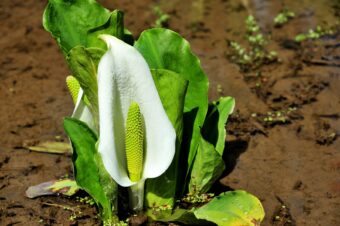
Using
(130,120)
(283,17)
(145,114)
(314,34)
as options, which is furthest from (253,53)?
(130,120)

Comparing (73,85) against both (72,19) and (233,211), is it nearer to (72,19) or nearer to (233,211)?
(72,19)

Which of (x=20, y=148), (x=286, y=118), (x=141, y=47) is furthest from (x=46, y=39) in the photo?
(x=141, y=47)

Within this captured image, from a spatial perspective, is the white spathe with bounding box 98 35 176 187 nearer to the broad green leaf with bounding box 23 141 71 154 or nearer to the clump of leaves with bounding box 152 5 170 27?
the broad green leaf with bounding box 23 141 71 154

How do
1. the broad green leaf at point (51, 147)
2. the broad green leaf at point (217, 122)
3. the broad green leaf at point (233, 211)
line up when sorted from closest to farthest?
the broad green leaf at point (233, 211)
the broad green leaf at point (217, 122)
the broad green leaf at point (51, 147)

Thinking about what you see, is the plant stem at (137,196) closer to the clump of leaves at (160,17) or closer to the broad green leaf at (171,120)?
the broad green leaf at (171,120)

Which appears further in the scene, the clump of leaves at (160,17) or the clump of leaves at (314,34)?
the clump of leaves at (160,17)

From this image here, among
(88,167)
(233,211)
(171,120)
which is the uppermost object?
(171,120)

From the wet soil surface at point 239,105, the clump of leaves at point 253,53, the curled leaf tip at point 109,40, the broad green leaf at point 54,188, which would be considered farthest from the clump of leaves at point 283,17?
the curled leaf tip at point 109,40
